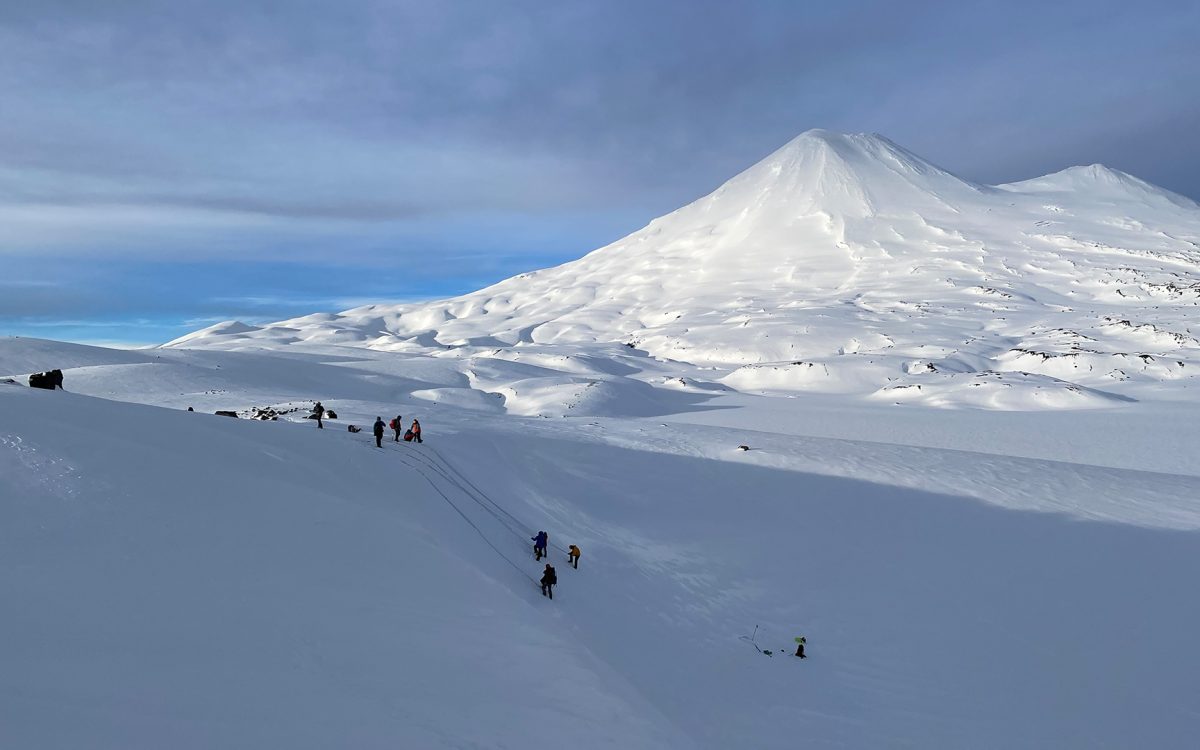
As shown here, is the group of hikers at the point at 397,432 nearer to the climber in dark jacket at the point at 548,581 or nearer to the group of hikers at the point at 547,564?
the group of hikers at the point at 547,564

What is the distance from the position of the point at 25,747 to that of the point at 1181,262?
15030cm

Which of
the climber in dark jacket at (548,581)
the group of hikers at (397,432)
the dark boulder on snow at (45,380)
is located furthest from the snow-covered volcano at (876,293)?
the dark boulder on snow at (45,380)

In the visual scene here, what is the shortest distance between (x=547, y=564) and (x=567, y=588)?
77 cm

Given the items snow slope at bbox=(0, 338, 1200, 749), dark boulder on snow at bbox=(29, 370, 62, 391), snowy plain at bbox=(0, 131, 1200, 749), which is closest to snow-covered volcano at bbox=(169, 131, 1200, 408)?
snowy plain at bbox=(0, 131, 1200, 749)

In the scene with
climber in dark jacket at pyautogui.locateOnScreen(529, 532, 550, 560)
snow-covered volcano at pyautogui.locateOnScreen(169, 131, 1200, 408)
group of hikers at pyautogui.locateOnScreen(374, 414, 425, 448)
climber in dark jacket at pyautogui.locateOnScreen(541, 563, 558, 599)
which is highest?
snow-covered volcano at pyautogui.locateOnScreen(169, 131, 1200, 408)

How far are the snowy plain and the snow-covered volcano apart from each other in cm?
1483

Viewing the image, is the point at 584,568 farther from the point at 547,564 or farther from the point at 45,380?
the point at 45,380

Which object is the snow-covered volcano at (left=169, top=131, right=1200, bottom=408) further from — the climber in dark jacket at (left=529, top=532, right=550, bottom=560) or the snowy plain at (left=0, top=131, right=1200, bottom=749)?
the climber in dark jacket at (left=529, top=532, right=550, bottom=560)

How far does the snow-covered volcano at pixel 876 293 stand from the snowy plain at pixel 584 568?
48.6 feet

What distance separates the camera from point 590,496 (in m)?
22.5

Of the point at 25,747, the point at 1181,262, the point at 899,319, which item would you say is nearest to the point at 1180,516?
the point at 25,747

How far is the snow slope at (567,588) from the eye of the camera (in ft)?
22.8

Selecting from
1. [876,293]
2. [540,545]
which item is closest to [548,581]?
[540,545]

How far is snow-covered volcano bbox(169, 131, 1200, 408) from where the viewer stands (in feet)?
203
